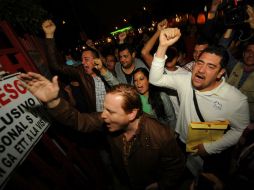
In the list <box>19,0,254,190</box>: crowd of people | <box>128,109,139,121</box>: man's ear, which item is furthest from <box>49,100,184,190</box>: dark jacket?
<box>128,109,139,121</box>: man's ear

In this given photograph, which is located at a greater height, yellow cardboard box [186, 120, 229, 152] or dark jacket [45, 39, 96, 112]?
dark jacket [45, 39, 96, 112]

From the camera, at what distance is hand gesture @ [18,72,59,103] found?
201 centimetres

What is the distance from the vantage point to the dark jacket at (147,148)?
7.72ft

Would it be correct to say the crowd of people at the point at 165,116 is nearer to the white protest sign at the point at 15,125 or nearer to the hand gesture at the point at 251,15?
the hand gesture at the point at 251,15

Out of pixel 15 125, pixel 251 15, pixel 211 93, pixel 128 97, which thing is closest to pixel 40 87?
pixel 15 125

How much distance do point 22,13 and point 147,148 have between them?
7.42 ft

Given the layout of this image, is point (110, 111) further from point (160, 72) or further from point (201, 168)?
point (201, 168)

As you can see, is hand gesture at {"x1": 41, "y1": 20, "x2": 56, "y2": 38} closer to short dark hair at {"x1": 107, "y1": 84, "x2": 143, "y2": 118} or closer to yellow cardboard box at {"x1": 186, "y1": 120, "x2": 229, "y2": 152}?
short dark hair at {"x1": 107, "y1": 84, "x2": 143, "y2": 118}

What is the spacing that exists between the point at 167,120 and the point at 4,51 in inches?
107

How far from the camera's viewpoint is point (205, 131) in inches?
104

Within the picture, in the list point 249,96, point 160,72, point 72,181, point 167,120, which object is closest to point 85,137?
point 72,181

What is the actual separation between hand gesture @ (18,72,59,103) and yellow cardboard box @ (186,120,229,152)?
1.76 metres

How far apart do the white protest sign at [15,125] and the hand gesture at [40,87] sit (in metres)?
0.17

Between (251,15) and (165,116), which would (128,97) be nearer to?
(165,116)
